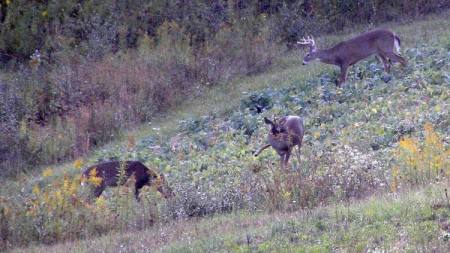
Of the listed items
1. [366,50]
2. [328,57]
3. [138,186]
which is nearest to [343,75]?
[366,50]

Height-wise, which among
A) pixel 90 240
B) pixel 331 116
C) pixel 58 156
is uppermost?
pixel 90 240

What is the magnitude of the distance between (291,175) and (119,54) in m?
13.7

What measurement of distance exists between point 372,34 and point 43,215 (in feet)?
34.4

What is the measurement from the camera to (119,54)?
22.8 m

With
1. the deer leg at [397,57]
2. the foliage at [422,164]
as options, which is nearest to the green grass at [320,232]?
the foliage at [422,164]

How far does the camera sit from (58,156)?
59.6 feet

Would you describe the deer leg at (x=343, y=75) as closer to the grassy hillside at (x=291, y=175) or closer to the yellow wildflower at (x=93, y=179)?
the grassy hillside at (x=291, y=175)

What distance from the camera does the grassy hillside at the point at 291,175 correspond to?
8.07 m

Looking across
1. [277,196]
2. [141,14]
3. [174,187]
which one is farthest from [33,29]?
[277,196]

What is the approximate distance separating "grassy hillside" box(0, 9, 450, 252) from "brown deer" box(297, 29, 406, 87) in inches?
12.7

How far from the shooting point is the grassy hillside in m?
8.07

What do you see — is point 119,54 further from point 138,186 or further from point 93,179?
point 93,179

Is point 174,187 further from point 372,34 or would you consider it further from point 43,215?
point 372,34

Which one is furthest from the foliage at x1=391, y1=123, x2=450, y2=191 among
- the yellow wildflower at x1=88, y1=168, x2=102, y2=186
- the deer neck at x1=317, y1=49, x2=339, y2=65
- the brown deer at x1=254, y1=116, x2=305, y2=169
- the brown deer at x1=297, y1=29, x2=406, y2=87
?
the deer neck at x1=317, y1=49, x2=339, y2=65
